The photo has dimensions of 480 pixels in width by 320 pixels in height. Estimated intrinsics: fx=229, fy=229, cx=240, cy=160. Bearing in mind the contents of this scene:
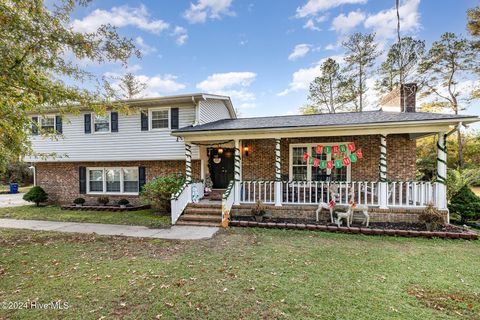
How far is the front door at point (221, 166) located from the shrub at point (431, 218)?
7249mm

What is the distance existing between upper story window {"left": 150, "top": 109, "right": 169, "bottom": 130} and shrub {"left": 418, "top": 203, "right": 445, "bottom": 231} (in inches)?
407

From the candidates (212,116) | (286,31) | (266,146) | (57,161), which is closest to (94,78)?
(212,116)

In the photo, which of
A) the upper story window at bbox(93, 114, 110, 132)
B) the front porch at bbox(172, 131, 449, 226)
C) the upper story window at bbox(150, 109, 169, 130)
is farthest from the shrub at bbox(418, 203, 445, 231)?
the upper story window at bbox(93, 114, 110, 132)

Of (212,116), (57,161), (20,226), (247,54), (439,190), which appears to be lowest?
(20,226)

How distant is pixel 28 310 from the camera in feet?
10.4

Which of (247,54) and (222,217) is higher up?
(247,54)

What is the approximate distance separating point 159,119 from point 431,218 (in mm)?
10952

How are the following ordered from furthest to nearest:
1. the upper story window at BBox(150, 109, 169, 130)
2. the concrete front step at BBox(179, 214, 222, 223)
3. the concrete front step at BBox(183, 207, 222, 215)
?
1. the upper story window at BBox(150, 109, 169, 130)
2. the concrete front step at BBox(183, 207, 222, 215)
3. the concrete front step at BBox(179, 214, 222, 223)

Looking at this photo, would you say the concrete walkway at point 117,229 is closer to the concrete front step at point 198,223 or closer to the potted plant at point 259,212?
the concrete front step at point 198,223

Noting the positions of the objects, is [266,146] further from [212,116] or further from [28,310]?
[28,310]

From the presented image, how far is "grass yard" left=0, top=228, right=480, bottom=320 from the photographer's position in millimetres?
3119

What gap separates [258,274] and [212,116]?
8.87 metres

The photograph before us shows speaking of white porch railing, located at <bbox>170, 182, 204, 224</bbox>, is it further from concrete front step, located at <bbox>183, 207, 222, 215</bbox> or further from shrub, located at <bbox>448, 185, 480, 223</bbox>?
shrub, located at <bbox>448, 185, 480, 223</bbox>

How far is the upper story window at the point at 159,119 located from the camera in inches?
428
